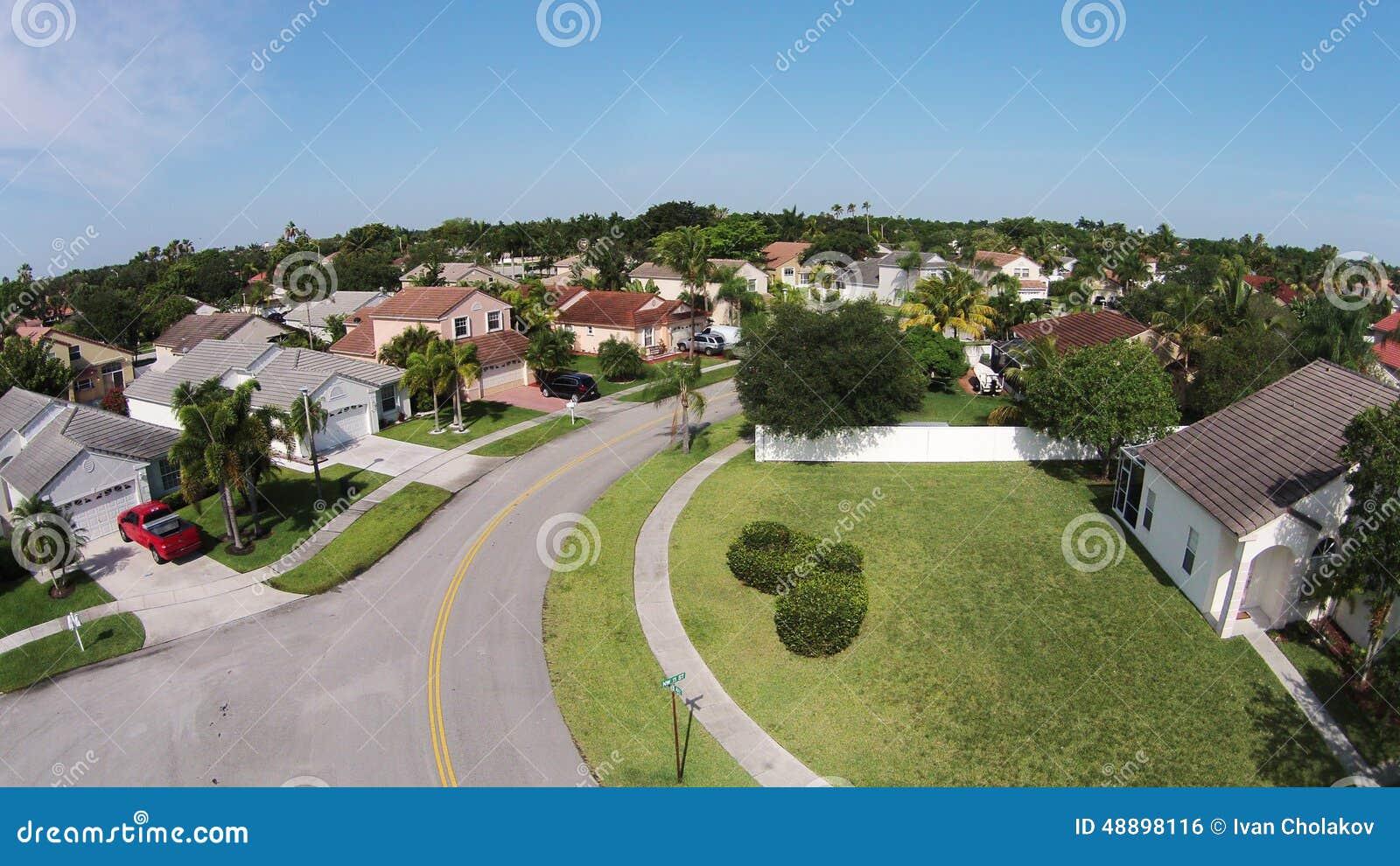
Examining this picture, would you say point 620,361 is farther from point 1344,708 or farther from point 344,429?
point 1344,708

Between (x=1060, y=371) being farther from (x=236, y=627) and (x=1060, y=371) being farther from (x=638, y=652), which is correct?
(x=236, y=627)

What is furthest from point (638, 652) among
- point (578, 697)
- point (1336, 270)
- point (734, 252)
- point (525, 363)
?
point (734, 252)

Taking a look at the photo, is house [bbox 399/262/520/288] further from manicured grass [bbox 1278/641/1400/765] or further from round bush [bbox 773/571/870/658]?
manicured grass [bbox 1278/641/1400/765]

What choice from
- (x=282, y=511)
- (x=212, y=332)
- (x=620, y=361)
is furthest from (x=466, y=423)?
(x=212, y=332)

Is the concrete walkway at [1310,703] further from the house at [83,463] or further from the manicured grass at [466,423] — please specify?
the house at [83,463]

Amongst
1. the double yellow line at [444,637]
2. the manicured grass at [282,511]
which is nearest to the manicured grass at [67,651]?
the manicured grass at [282,511]
